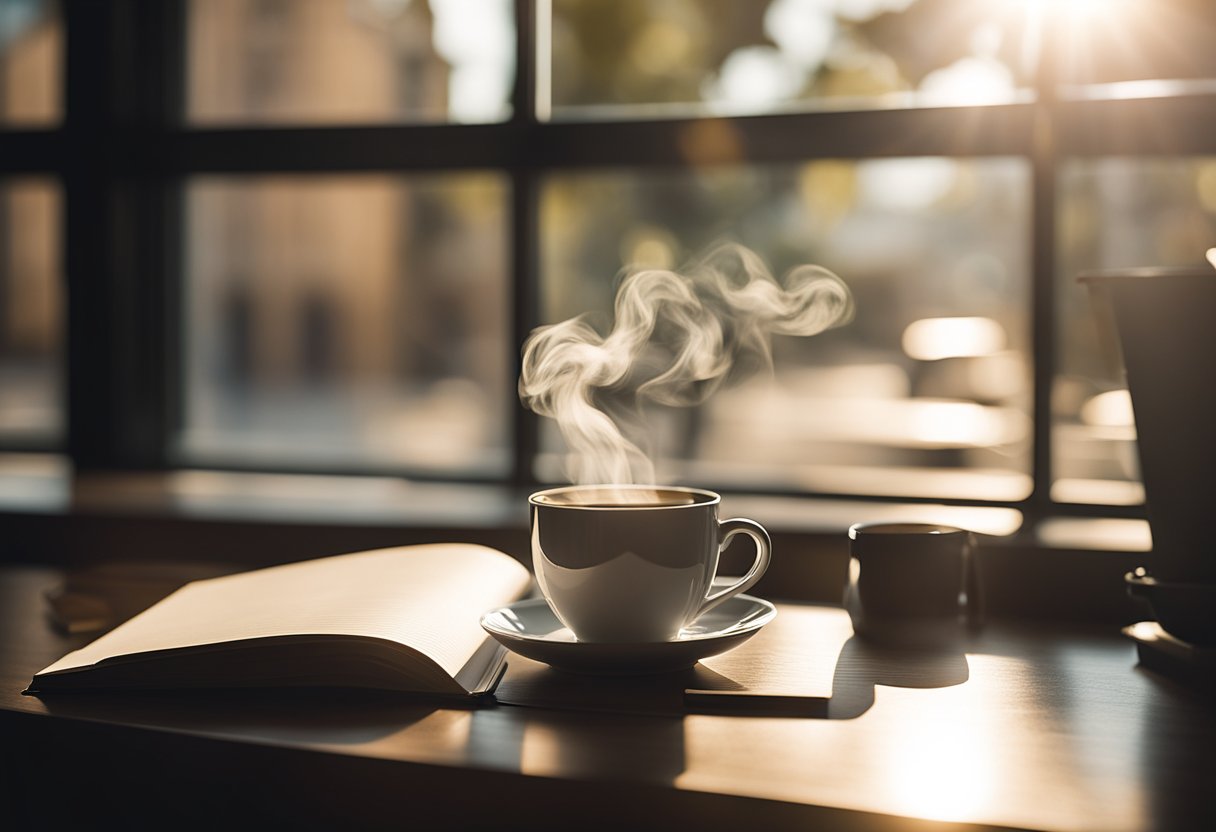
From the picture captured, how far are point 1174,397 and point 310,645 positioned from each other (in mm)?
694

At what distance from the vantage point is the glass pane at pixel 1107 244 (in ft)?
4.50

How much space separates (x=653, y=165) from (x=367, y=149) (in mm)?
451

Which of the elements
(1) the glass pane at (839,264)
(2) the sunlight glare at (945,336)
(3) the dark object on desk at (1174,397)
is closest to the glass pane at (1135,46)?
(1) the glass pane at (839,264)

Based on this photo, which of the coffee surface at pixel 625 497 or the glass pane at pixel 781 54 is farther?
the glass pane at pixel 781 54

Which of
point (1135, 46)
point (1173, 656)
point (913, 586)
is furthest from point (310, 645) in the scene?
point (1135, 46)

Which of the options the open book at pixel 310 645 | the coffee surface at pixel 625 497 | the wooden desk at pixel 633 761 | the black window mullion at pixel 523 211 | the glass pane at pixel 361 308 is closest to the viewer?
the wooden desk at pixel 633 761

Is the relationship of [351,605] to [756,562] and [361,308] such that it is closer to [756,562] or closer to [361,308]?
→ [756,562]

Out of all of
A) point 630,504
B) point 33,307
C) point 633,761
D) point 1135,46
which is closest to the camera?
point 633,761

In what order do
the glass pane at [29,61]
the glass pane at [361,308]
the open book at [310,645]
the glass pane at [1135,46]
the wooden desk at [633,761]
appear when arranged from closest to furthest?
the wooden desk at [633,761] < the open book at [310,645] < the glass pane at [1135,46] < the glass pane at [361,308] < the glass pane at [29,61]

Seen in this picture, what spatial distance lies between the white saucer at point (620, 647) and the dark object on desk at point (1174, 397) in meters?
0.33

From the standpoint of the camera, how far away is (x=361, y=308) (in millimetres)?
2498

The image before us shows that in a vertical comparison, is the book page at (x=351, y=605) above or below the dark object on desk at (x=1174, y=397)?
below

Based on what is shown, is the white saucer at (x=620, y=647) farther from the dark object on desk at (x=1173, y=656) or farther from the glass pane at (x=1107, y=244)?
the glass pane at (x=1107, y=244)

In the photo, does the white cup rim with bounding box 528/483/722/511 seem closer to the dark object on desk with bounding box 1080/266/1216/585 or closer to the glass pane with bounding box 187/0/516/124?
the dark object on desk with bounding box 1080/266/1216/585
